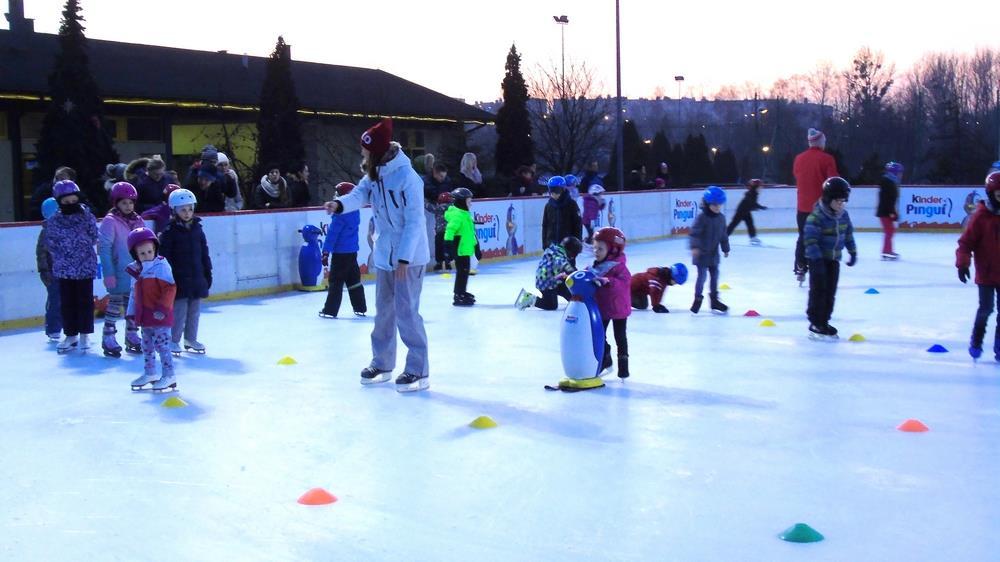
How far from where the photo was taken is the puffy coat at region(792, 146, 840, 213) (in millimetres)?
13039

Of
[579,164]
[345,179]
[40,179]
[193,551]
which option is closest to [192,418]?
[193,551]

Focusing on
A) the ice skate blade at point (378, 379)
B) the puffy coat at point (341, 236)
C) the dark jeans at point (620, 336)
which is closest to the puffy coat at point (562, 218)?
the puffy coat at point (341, 236)

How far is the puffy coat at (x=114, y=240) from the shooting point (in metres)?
9.02

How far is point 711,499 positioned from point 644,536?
59 cm

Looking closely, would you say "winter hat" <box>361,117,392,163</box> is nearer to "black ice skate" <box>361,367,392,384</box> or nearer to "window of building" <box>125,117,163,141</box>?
"black ice skate" <box>361,367,392,384</box>

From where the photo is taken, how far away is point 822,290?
9242 mm

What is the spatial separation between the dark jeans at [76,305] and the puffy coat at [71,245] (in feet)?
0.35

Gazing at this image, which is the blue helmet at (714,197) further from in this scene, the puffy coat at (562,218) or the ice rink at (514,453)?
the ice rink at (514,453)

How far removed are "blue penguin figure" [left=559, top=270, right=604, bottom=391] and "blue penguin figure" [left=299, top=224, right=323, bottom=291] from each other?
7645 millimetres

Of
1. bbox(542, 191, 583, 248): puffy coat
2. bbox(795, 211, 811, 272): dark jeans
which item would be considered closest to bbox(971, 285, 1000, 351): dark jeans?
bbox(542, 191, 583, 248): puffy coat

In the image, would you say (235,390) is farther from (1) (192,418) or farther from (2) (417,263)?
(2) (417,263)

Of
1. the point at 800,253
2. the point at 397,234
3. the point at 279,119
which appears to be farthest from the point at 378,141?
the point at 279,119

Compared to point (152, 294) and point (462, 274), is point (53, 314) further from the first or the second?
point (462, 274)

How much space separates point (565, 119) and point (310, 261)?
2990 cm
